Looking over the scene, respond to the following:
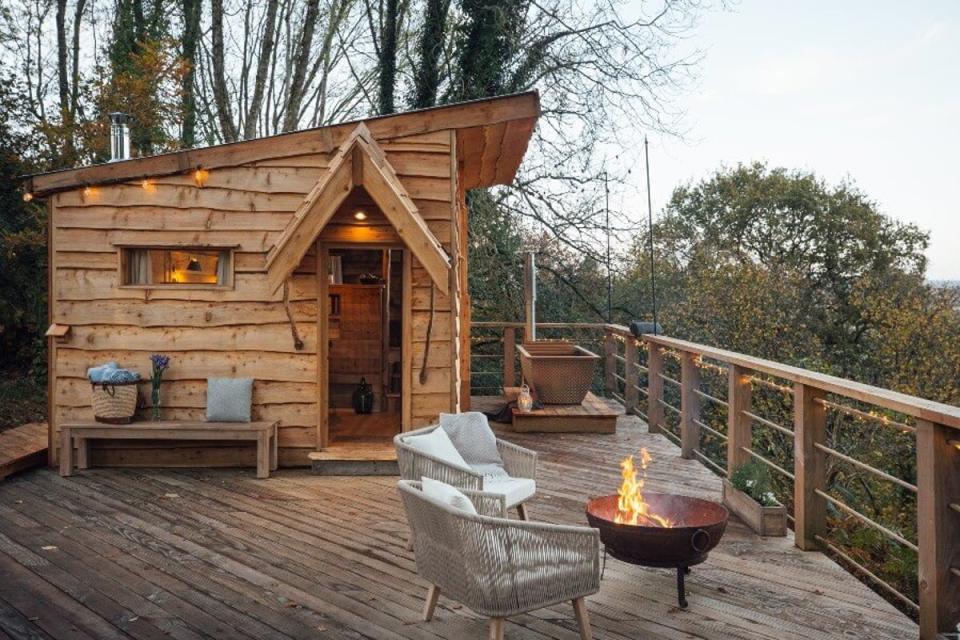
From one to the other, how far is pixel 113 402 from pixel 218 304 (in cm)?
113

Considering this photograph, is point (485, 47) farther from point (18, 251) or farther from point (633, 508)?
point (633, 508)

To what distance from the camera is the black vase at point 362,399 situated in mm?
8930

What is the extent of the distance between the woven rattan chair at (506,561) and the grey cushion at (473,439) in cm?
144

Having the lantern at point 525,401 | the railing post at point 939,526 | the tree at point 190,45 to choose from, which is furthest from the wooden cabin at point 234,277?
the tree at point 190,45

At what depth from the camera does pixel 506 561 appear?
278 centimetres

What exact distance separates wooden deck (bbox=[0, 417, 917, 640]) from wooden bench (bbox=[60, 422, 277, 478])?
0.36m

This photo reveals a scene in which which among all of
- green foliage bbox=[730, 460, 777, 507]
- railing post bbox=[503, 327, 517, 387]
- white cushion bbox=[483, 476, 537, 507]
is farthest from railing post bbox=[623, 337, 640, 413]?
white cushion bbox=[483, 476, 537, 507]

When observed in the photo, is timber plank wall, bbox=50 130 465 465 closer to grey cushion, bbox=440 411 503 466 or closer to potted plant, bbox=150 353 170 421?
potted plant, bbox=150 353 170 421

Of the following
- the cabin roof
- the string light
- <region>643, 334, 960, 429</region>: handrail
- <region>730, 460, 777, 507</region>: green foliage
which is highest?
the cabin roof

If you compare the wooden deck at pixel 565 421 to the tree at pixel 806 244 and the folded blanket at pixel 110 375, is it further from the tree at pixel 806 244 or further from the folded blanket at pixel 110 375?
the tree at pixel 806 244

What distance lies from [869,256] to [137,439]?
16391 millimetres

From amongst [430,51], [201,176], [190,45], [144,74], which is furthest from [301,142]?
[190,45]

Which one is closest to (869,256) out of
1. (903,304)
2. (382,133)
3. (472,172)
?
(903,304)

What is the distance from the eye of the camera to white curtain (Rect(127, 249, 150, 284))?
6461 mm
